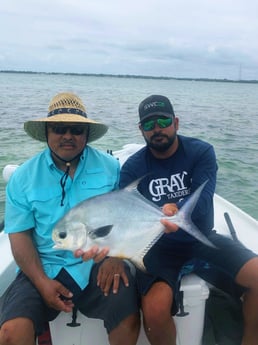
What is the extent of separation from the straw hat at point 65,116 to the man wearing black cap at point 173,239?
0.40 meters

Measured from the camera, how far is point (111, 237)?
2186mm

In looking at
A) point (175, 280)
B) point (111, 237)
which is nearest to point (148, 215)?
Answer: point (111, 237)

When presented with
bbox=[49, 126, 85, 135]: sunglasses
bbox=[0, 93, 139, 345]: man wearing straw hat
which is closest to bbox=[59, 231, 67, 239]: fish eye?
bbox=[0, 93, 139, 345]: man wearing straw hat

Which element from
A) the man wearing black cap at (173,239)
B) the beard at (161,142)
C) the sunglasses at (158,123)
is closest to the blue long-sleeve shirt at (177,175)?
the man wearing black cap at (173,239)

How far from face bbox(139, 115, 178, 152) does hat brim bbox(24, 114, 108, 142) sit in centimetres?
34

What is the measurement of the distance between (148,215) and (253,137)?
39.4 feet

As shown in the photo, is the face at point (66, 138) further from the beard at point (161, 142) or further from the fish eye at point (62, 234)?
the fish eye at point (62, 234)

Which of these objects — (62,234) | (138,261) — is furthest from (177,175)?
(62,234)

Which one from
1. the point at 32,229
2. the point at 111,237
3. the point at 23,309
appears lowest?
the point at 23,309

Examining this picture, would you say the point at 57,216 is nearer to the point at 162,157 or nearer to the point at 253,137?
the point at 162,157

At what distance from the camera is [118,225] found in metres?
2.21

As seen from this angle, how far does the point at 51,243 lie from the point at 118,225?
652 mm

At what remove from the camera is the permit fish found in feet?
7.07

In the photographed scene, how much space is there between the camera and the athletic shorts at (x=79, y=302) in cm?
234
